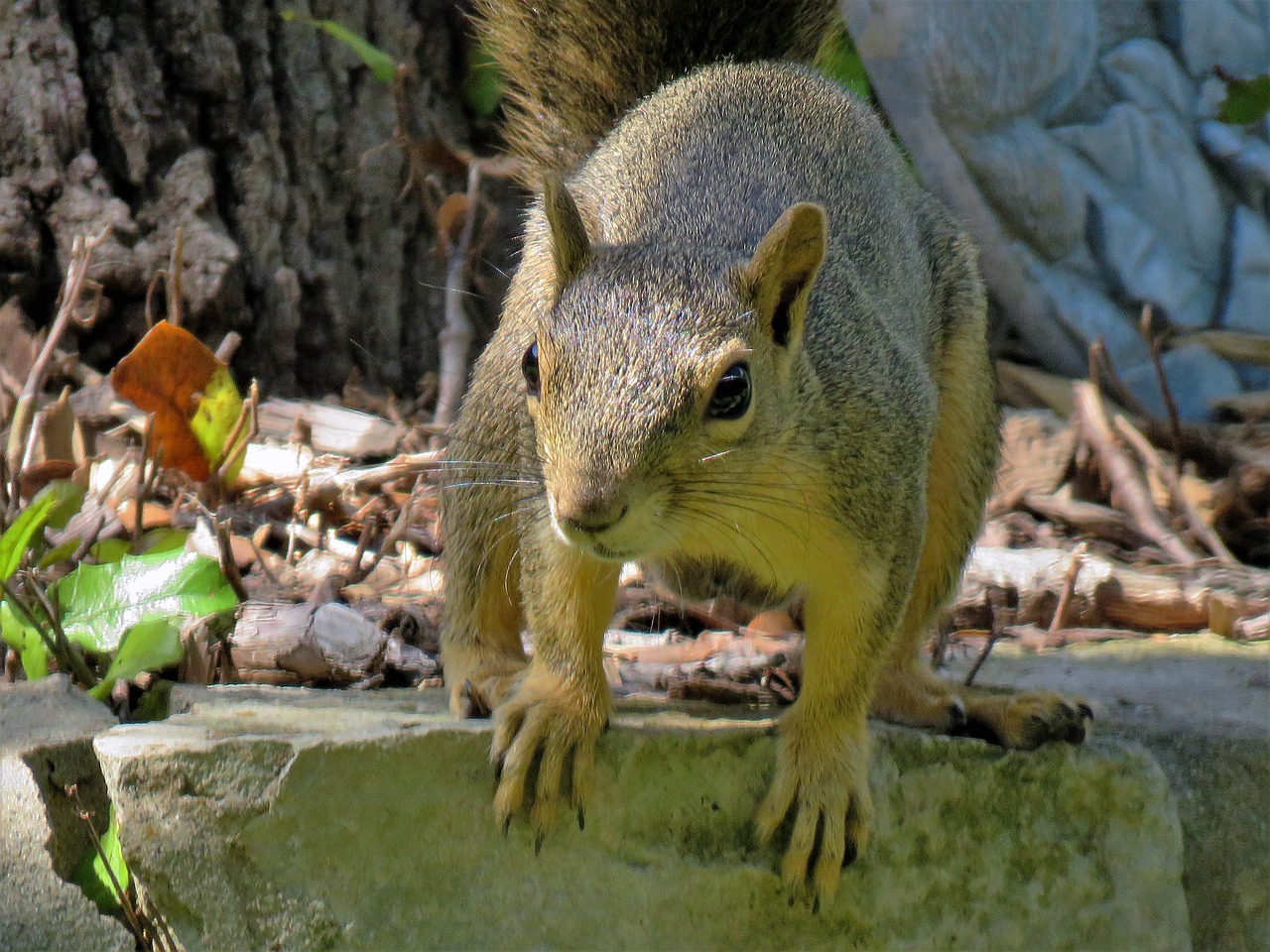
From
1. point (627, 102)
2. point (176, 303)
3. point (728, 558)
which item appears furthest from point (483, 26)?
point (728, 558)

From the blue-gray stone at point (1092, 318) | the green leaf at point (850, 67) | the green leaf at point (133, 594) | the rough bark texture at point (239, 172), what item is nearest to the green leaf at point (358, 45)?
the rough bark texture at point (239, 172)

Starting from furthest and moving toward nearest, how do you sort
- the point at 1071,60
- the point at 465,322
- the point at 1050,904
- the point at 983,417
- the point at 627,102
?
the point at 1071,60 → the point at 465,322 → the point at 627,102 → the point at 983,417 → the point at 1050,904

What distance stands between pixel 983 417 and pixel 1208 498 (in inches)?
52.0

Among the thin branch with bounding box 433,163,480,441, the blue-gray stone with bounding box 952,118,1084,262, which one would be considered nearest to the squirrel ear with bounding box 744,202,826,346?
the thin branch with bounding box 433,163,480,441

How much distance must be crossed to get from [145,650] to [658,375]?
0.94 meters

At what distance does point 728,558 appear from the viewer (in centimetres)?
213

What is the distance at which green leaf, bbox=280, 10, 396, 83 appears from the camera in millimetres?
3652

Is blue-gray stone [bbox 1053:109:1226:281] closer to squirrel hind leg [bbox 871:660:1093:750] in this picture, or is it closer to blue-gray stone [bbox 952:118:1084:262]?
blue-gray stone [bbox 952:118:1084:262]

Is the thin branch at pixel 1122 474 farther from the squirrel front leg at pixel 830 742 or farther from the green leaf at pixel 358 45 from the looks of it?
the green leaf at pixel 358 45

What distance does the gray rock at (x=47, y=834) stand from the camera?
6.34 feet

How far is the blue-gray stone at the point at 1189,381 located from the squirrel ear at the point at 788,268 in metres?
2.59

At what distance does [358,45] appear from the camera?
368cm

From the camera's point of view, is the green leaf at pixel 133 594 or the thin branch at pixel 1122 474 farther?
the thin branch at pixel 1122 474

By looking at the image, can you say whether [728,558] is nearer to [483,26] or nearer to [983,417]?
[983,417]
